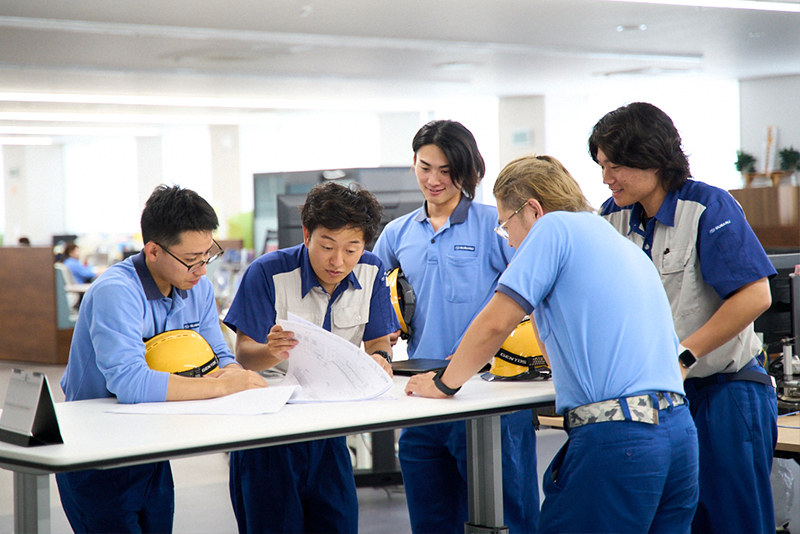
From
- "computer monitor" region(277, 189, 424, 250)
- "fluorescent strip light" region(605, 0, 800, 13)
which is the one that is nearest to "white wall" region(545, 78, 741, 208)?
"fluorescent strip light" region(605, 0, 800, 13)

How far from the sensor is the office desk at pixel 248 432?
1594mm

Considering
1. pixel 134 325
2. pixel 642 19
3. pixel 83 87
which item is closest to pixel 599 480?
pixel 134 325

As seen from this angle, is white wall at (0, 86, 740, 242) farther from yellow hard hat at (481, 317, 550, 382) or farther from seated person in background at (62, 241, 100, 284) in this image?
yellow hard hat at (481, 317, 550, 382)

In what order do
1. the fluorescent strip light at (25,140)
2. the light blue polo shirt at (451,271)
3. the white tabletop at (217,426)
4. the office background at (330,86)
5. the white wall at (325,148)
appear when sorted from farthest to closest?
the fluorescent strip light at (25,140), the white wall at (325,148), the office background at (330,86), the light blue polo shirt at (451,271), the white tabletop at (217,426)

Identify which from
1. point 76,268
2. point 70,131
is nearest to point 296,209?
point 76,268

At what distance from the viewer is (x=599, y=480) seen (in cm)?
170

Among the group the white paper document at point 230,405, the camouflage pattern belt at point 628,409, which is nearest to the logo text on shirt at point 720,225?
the camouflage pattern belt at point 628,409

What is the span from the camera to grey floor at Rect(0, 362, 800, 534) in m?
3.64

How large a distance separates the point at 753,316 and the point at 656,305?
0.45 metres

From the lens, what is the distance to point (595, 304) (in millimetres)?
1713

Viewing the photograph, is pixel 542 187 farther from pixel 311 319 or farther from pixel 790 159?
pixel 790 159

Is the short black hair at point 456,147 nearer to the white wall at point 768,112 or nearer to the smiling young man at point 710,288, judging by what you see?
the smiling young man at point 710,288

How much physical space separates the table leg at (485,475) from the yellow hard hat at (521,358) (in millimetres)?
223

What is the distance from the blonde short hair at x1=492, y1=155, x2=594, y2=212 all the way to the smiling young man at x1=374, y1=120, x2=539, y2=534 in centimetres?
59
